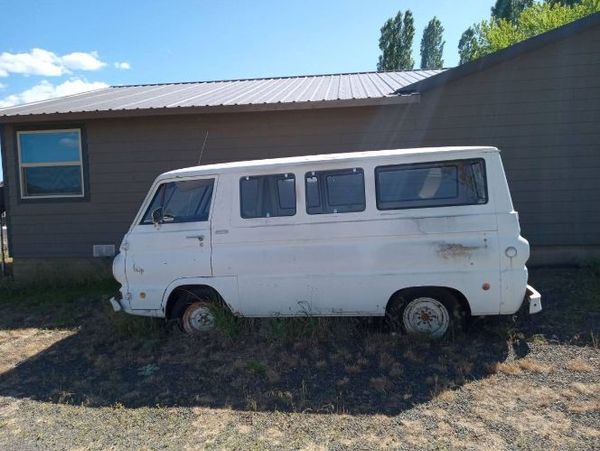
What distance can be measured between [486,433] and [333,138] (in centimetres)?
570

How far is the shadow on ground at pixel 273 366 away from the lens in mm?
4070

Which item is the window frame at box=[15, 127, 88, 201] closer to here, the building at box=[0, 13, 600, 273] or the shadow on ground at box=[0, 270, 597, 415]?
the building at box=[0, 13, 600, 273]

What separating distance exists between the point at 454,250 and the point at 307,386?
1908 millimetres

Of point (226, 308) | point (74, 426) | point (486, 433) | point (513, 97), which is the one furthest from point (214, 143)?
point (486, 433)

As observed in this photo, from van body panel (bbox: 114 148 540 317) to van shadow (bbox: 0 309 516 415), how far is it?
39 cm

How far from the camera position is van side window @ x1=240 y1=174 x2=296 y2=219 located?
199 inches

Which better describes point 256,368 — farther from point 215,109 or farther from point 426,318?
point 215,109

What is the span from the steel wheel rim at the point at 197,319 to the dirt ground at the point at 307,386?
0.16 metres

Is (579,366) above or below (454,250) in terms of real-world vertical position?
below

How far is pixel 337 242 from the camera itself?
193 inches

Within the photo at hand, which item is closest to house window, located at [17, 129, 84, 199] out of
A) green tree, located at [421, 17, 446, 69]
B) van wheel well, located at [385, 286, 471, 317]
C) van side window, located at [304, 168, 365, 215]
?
van side window, located at [304, 168, 365, 215]

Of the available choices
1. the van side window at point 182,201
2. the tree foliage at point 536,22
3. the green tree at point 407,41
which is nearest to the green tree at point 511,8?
the green tree at point 407,41

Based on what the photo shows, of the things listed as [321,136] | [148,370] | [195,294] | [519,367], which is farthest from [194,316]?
[321,136]

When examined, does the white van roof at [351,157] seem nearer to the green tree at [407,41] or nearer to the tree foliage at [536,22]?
the tree foliage at [536,22]
